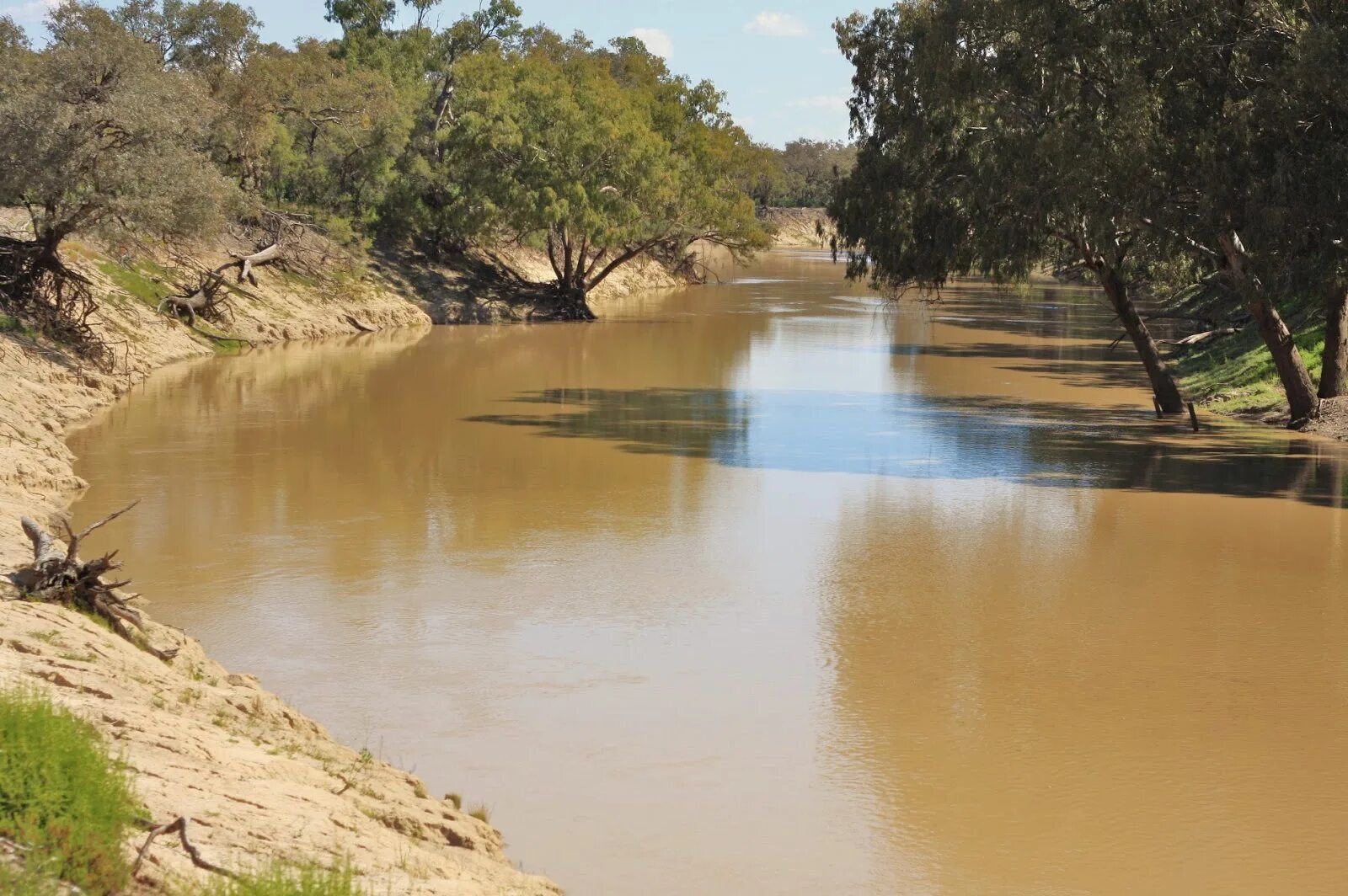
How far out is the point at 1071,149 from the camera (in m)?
21.6

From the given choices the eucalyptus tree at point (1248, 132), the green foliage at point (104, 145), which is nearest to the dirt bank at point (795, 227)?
the green foliage at point (104, 145)

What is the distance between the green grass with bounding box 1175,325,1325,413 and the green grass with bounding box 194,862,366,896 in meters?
25.5

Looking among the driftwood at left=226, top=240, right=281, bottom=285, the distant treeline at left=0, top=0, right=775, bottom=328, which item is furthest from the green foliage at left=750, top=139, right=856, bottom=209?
the driftwood at left=226, top=240, right=281, bottom=285

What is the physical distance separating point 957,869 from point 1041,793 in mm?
1383

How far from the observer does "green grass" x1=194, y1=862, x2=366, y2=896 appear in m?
5.41

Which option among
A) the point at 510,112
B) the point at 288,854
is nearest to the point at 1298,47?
the point at 288,854

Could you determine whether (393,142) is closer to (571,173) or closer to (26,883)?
(571,173)

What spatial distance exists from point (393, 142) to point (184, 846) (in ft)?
132

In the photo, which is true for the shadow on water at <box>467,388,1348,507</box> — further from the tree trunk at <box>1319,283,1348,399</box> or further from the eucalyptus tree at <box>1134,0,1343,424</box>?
the eucalyptus tree at <box>1134,0,1343,424</box>

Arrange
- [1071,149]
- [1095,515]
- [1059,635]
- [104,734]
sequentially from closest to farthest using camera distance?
[104,734], [1059,635], [1095,515], [1071,149]

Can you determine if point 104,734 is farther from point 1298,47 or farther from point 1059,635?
point 1298,47

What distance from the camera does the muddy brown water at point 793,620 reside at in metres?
9.18

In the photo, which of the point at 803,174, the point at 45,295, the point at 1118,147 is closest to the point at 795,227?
the point at 803,174

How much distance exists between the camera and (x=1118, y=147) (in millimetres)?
20906
